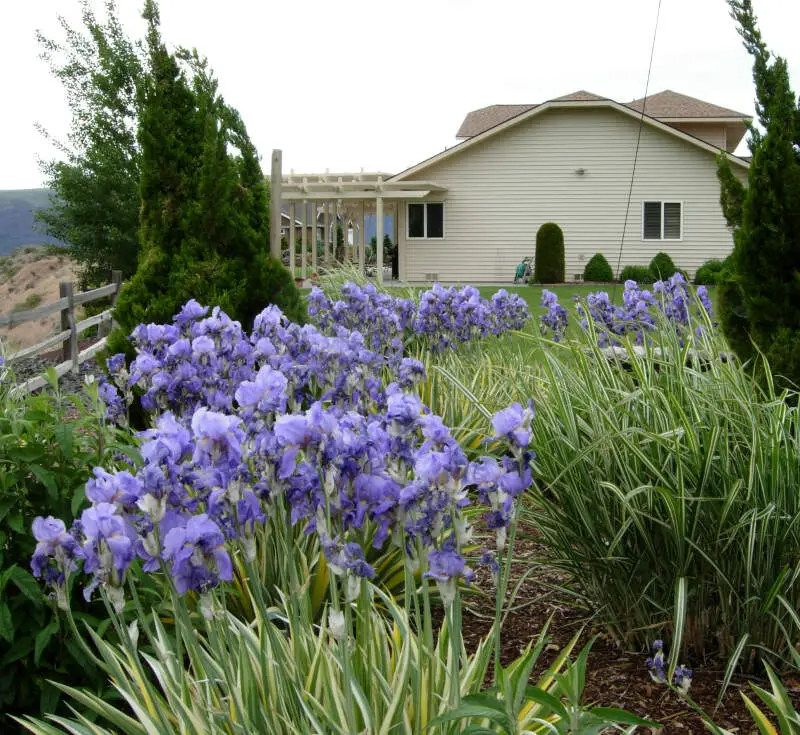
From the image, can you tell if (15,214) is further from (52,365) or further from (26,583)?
(26,583)

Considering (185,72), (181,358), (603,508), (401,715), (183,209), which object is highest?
(185,72)

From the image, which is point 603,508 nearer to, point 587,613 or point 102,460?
point 587,613

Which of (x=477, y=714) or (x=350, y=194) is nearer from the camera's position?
(x=477, y=714)

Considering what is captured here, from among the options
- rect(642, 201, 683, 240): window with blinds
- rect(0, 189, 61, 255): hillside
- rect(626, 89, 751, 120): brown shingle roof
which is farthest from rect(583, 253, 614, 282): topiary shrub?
rect(0, 189, 61, 255): hillside

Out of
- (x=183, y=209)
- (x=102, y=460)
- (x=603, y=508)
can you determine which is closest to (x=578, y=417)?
(x=603, y=508)

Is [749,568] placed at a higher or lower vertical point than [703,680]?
higher

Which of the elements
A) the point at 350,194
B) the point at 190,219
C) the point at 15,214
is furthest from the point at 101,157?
the point at 15,214

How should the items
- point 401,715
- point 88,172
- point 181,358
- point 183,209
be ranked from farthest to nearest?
point 88,172, point 183,209, point 181,358, point 401,715

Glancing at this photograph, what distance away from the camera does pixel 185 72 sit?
24.0 feet

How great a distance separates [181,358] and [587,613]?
1808 mm

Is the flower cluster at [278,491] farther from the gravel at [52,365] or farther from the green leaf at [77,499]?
the gravel at [52,365]

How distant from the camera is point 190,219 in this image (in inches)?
264

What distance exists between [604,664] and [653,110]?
30324 millimetres

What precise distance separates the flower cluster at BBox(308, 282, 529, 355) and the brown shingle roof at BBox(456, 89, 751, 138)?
19888 millimetres
